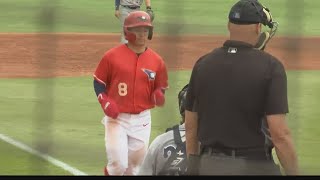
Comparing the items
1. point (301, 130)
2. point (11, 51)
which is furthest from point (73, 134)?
point (11, 51)

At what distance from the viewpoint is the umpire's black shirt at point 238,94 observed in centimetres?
371

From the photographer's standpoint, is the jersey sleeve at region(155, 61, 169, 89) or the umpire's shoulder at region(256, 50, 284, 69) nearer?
the umpire's shoulder at region(256, 50, 284, 69)

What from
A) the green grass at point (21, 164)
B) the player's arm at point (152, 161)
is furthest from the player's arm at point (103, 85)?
the player's arm at point (152, 161)

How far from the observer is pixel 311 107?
9.73 metres

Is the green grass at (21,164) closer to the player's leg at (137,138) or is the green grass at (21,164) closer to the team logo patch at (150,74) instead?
the player's leg at (137,138)

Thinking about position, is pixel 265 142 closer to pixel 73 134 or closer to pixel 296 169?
pixel 296 169

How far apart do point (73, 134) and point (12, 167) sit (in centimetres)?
130

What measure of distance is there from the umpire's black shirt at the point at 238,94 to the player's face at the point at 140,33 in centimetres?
219

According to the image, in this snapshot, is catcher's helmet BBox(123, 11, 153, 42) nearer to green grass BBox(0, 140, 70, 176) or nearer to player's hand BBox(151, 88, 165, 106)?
player's hand BBox(151, 88, 165, 106)

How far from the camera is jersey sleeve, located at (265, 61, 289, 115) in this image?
3.69m

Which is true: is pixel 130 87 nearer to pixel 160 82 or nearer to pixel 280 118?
pixel 160 82

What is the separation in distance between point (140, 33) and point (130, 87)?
0.40 meters

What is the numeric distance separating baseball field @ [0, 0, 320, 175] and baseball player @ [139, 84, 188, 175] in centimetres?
22

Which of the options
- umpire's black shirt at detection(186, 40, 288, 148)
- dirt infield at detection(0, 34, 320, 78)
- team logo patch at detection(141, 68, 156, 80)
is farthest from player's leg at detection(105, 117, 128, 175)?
dirt infield at detection(0, 34, 320, 78)
